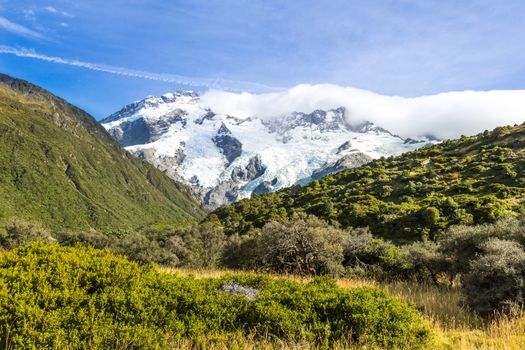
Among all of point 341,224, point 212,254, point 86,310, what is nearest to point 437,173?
point 341,224

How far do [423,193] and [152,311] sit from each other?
189 ft

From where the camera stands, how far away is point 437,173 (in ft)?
222

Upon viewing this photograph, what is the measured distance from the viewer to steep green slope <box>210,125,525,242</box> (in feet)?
146

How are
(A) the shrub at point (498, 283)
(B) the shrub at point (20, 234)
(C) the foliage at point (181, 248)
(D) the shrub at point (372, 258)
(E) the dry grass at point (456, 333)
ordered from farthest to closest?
1. (B) the shrub at point (20, 234)
2. (C) the foliage at point (181, 248)
3. (D) the shrub at point (372, 258)
4. (A) the shrub at point (498, 283)
5. (E) the dry grass at point (456, 333)

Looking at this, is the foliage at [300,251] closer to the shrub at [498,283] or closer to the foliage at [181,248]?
the shrub at [498,283]

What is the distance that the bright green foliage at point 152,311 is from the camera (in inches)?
262

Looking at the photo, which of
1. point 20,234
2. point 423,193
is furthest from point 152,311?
point 20,234

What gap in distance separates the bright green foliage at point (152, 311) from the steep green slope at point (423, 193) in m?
36.1

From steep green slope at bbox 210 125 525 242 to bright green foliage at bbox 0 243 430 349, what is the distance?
36.1 meters

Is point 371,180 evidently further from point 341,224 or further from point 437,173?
point 341,224

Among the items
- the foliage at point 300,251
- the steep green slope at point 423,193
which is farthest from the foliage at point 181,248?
the foliage at point 300,251

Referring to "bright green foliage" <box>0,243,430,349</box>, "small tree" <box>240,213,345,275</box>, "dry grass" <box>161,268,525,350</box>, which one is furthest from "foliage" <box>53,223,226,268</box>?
"bright green foliage" <box>0,243,430,349</box>

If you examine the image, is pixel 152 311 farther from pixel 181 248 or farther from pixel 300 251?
pixel 181 248

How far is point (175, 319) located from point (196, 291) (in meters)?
1.11
